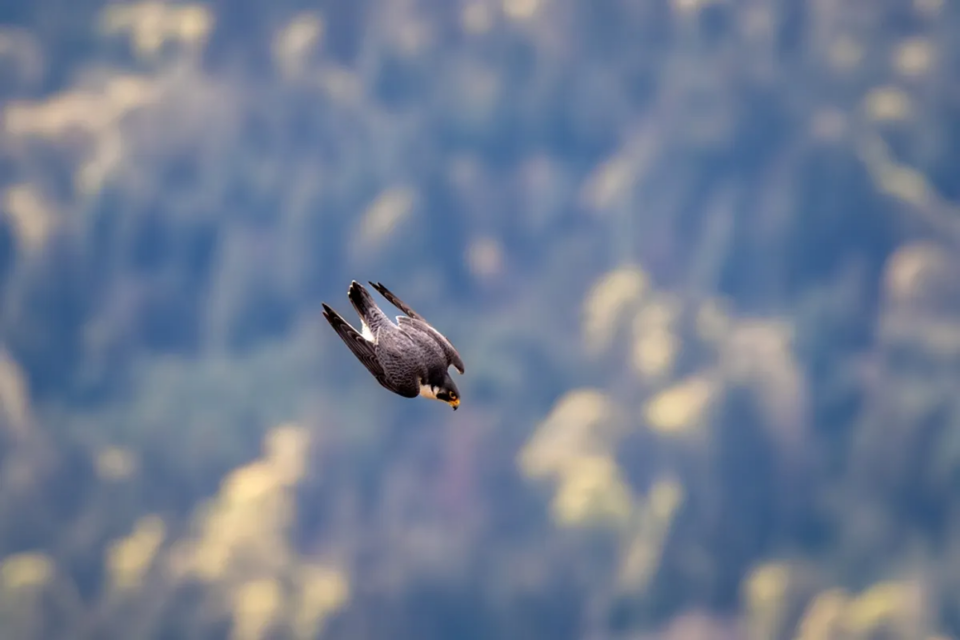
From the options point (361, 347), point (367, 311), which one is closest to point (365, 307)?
point (367, 311)

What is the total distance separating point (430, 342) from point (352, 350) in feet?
3.66

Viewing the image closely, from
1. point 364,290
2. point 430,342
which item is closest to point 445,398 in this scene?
point 430,342

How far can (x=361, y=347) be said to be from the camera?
13.2 meters

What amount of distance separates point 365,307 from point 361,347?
681mm

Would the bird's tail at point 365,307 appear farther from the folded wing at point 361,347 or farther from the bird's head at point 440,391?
the bird's head at point 440,391

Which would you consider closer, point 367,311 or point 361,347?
point 361,347

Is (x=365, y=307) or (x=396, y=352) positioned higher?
(x=365, y=307)

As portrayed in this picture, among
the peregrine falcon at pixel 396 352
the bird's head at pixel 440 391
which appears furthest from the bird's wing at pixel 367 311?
the bird's head at pixel 440 391

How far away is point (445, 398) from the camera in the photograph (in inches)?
531

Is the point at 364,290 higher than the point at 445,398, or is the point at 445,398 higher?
the point at 364,290

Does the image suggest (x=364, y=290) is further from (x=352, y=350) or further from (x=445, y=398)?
(x=445, y=398)

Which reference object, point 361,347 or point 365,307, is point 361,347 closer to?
point 361,347

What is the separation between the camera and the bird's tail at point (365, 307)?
44.4 feet

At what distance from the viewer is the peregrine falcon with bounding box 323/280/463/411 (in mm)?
13070
